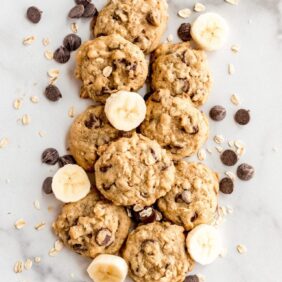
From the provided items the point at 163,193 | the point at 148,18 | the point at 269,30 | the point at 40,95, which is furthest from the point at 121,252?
the point at 269,30

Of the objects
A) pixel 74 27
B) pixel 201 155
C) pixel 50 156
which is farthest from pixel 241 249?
pixel 74 27

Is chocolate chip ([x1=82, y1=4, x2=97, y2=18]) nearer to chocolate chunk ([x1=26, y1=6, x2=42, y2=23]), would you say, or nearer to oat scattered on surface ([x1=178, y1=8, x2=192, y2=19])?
chocolate chunk ([x1=26, y1=6, x2=42, y2=23])

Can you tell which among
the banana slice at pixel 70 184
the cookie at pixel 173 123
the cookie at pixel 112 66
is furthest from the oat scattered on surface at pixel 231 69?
the banana slice at pixel 70 184

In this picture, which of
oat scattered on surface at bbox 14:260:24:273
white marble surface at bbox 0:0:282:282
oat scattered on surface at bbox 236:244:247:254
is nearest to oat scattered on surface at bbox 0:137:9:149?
white marble surface at bbox 0:0:282:282

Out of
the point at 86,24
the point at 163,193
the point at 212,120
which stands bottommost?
the point at 163,193

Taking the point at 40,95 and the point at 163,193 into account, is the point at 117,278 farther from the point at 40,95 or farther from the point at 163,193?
the point at 40,95
